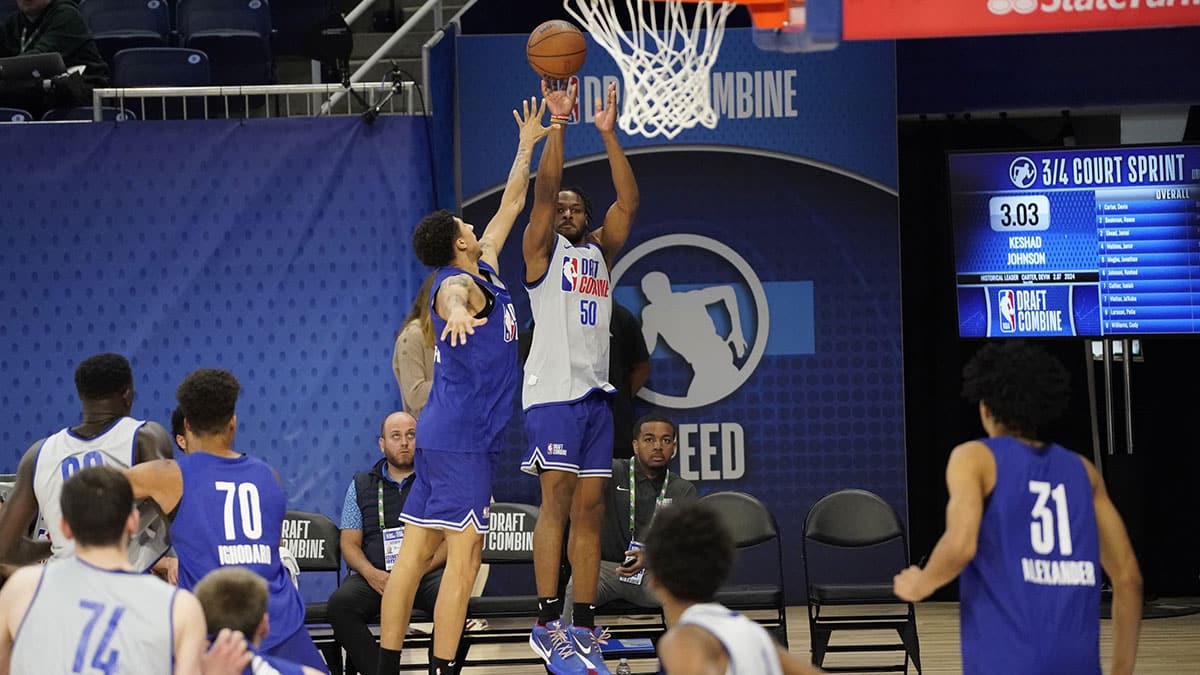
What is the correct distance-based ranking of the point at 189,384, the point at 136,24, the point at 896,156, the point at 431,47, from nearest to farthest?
the point at 189,384 → the point at 431,47 → the point at 896,156 → the point at 136,24

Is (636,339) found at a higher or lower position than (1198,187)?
lower

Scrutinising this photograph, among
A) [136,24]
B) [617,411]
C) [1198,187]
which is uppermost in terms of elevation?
[136,24]

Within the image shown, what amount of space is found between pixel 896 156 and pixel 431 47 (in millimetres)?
3040

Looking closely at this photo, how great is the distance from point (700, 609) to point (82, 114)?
7580 millimetres

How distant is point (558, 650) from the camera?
728 cm

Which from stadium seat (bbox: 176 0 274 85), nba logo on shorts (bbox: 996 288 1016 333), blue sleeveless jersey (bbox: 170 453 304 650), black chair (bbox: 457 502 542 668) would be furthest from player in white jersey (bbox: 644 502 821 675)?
stadium seat (bbox: 176 0 274 85)

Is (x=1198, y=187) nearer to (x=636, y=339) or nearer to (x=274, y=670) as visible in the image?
(x=636, y=339)

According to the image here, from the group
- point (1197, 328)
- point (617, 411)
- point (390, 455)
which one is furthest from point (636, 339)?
point (1197, 328)

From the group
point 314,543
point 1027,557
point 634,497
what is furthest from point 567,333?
point 1027,557

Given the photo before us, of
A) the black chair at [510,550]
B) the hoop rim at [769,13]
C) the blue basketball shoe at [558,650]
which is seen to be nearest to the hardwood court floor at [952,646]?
the black chair at [510,550]

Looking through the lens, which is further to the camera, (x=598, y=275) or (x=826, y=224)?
(x=826, y=224)

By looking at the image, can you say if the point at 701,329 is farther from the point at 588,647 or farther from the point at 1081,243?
the point at 588,647

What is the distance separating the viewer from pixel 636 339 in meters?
9.60

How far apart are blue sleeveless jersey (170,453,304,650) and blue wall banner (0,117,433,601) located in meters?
4.09
